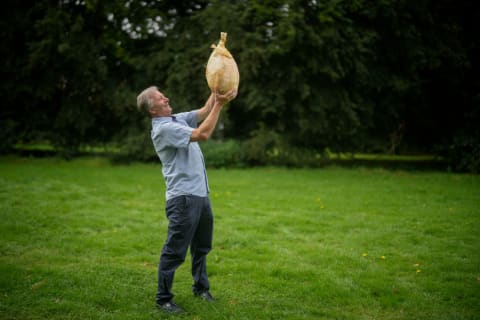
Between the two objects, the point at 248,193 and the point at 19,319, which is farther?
the point at 248,193

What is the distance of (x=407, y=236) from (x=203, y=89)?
39.1 feet

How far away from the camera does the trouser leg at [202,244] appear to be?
4.89 meters

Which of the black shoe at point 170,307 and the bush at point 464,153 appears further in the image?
the bush at point 464,153

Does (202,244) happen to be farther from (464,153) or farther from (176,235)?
Result: (464,153)

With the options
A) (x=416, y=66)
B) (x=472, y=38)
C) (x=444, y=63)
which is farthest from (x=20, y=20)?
(x=472, y=38)

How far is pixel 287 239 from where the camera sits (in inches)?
303

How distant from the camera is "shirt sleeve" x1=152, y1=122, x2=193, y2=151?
4488 millimetres

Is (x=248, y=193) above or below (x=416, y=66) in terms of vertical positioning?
below

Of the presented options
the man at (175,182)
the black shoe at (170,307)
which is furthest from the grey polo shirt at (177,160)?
the black shoe at (170,307)

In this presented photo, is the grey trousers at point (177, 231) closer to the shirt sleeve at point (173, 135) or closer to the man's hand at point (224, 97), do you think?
the shirt sleeve at point (173, 135)

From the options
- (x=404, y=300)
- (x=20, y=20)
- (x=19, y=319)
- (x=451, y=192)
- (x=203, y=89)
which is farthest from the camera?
(x=20, y=20)

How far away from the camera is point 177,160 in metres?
4.66

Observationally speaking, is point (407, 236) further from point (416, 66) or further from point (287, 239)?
point (416, 66)

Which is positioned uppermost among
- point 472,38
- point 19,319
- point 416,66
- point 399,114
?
point 472,38
